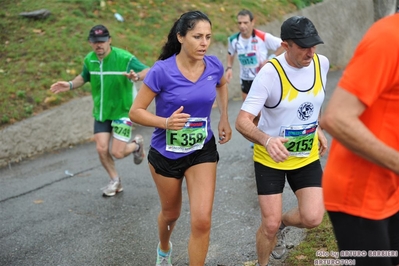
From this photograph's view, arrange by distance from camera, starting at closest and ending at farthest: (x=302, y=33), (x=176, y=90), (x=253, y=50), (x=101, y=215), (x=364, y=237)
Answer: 1. (x=364, y=237)
2. (x=302, y=33)
3. (x=176, y=90)
4. (x=101, y=215)
5. (x=253, y=50)

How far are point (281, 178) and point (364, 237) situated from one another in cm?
170

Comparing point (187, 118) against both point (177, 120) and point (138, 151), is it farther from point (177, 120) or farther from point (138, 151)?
point (138, 151)

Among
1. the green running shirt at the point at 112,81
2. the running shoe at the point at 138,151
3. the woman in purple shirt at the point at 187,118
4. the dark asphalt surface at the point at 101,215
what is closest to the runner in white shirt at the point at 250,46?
the dark asphalt surface at the point at 101,215

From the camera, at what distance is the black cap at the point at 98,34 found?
6.98 metres

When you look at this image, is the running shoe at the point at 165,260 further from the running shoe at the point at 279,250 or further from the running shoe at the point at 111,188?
the running shoe at the point at 111,188

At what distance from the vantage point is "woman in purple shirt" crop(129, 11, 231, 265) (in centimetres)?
439

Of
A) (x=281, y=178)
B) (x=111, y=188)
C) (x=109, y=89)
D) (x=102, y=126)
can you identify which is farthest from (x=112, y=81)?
(x=281, y=178)

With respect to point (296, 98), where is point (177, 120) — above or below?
below

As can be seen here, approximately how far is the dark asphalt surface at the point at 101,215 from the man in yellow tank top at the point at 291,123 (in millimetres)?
814

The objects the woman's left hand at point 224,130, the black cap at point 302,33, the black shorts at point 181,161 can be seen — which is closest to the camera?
the black cap at point 302,33

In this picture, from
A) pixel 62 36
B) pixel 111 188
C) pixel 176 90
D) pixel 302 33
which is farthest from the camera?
pixel 62 36

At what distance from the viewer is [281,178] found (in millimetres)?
4426

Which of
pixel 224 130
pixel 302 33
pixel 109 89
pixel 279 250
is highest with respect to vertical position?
pixel 302 33

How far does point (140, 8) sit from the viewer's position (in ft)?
45.5
